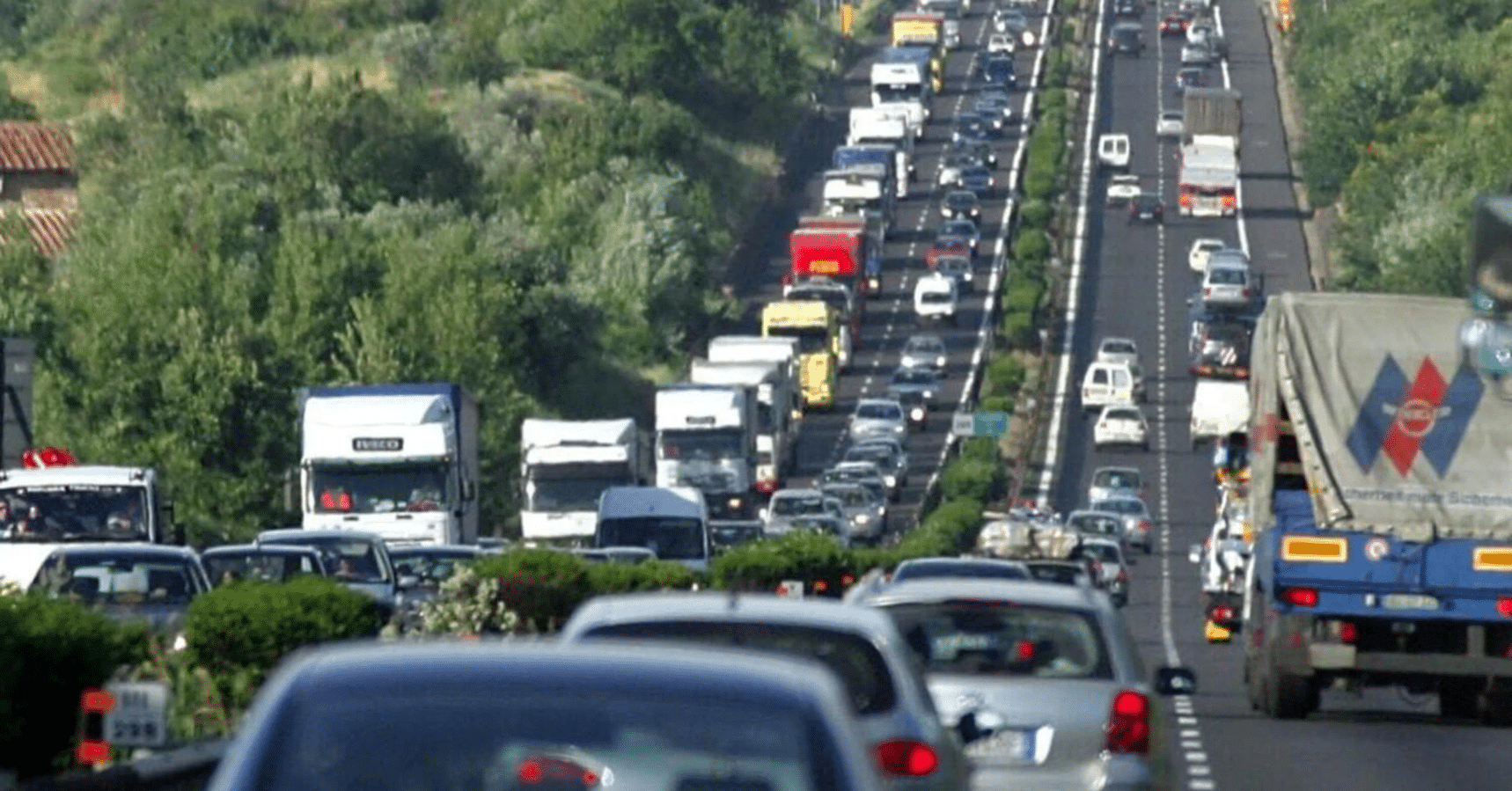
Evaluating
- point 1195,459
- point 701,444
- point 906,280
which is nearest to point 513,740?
point 701,444

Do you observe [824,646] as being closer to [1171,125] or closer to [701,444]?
[701,444]

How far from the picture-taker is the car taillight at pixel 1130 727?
14.5m

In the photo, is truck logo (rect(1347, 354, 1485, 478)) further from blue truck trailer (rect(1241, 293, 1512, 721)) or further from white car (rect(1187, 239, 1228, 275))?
white car (rect(1187, 239, 1228, 275))

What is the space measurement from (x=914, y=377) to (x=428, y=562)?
5401cm

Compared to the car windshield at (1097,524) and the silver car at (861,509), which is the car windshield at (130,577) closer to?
the car windshield at (1097,524)

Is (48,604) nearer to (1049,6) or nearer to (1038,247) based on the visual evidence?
(1038,247)

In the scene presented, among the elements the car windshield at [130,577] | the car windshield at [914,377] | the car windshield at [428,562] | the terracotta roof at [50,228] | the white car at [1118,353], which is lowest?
the car windshield at [914,377]

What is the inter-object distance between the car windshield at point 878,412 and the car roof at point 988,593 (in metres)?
69.6

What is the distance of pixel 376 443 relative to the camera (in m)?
48.7

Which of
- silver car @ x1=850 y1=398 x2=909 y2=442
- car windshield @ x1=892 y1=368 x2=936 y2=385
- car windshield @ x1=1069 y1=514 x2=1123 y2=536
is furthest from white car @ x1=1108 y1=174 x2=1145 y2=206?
car windshield @ x1=1069 y1=514 x2=1123 y2=536

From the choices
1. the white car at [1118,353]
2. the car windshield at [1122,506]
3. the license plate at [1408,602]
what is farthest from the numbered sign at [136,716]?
the white car at [1118,353]

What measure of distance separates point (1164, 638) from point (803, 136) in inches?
3167

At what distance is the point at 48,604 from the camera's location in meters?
18.2

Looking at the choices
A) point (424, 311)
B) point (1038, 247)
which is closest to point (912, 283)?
point (1038, 247)
